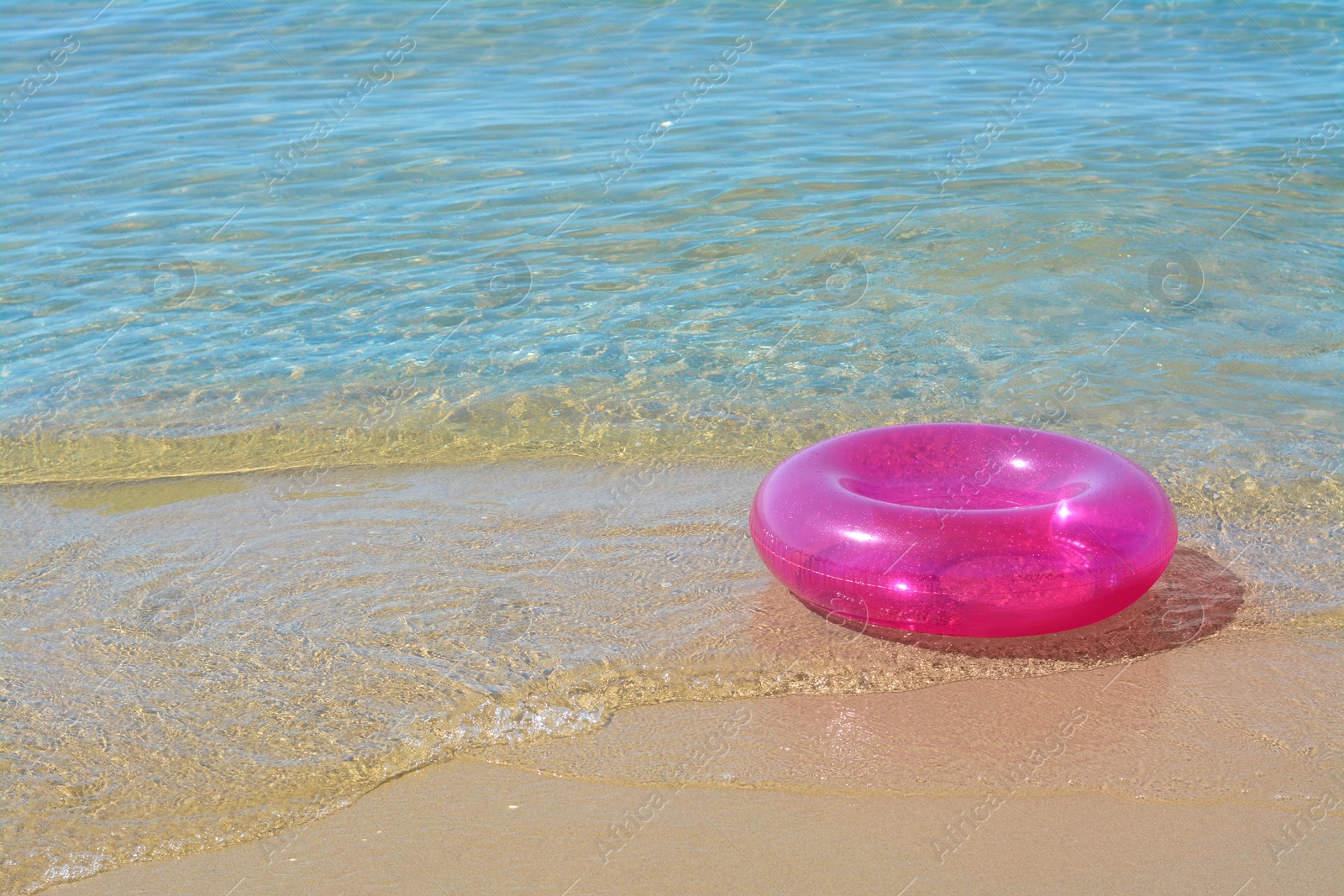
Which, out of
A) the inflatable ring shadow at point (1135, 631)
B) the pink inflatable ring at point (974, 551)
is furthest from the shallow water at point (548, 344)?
the pink inflatable ring at point (974, 551)

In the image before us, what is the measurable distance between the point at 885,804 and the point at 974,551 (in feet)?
2.83

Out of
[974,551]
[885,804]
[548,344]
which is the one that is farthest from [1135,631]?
[548,344]

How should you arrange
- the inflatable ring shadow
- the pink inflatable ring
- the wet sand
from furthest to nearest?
the inflatable ring shadow → the pink inflatable ring → the wet sand

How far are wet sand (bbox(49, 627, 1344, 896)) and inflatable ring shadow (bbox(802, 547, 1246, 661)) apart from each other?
0.48ft

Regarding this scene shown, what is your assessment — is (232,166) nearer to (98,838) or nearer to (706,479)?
(706,479)

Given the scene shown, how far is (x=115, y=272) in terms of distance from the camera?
25.1 feet

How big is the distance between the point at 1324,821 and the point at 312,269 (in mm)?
6447

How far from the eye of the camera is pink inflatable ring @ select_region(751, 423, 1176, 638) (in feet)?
11.4

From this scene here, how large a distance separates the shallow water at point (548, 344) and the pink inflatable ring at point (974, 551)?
190mm

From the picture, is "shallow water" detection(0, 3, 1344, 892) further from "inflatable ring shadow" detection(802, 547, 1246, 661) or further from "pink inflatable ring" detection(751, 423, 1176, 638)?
"pink inflatable ring" detection(751, 423, 1176, 638)

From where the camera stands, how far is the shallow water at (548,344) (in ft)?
11.7

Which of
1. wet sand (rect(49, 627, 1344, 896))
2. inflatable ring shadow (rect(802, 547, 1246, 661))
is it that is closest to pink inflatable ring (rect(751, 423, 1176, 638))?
inflatable ring shadow (rect(802, 547, 1246, 661))

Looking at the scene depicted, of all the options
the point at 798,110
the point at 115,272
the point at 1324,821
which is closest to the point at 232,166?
the point at 115,272

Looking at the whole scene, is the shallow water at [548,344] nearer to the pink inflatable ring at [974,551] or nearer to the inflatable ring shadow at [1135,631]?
the inflatable ring shadow at [1135,631]
